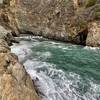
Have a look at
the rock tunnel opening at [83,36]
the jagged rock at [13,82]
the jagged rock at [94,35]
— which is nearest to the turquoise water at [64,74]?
the jagged rock at [13,82]

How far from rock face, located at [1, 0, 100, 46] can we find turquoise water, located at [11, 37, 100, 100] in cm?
893

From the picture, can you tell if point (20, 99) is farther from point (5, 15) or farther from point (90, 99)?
point (5, 15)

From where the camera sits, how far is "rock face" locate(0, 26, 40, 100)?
11.1m

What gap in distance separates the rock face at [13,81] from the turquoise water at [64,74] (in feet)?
5.62

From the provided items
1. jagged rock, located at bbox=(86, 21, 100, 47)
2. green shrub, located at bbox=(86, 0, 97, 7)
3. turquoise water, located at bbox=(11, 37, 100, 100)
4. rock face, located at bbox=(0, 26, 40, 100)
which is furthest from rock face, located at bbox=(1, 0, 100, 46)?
rock face, located at bbox=(0, 26, 40, 100)

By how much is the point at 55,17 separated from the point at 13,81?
25.6 metres

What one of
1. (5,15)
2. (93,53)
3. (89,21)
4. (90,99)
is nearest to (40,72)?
(90,99)

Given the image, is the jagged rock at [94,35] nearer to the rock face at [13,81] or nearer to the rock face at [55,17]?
the rock face at [55,17]

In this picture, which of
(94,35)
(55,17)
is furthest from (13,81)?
(55,17)

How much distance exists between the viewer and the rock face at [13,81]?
1108cm

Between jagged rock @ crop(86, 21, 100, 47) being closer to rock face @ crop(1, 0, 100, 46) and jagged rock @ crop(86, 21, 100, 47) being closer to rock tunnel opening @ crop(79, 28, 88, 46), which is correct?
rock face @ crop(1, 0, 100, 46)

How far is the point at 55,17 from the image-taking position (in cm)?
3622

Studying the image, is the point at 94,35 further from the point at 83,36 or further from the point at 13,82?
the point at 13,82

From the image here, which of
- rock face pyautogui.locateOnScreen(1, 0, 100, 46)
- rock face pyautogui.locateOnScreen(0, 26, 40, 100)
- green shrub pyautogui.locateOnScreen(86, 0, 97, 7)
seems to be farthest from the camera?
green shrub pyautogui.locateOnScreen(86, 0, 97, 7)
